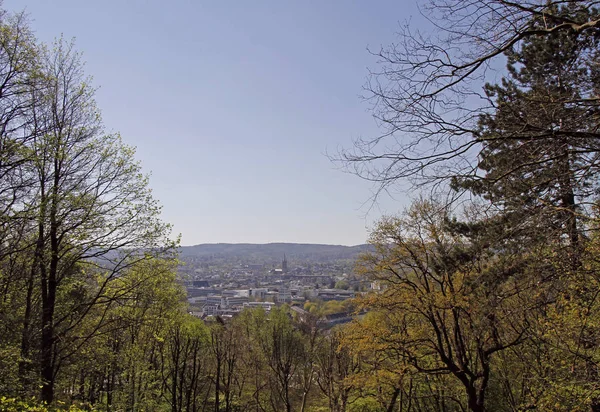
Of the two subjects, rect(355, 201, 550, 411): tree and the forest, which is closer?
the forest

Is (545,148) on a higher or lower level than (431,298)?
higher

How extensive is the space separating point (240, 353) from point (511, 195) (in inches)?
828

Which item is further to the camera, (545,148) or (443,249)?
(443,249)

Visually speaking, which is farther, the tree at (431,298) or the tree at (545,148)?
the tree at (431,298)

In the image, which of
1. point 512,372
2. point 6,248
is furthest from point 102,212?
point 512,372

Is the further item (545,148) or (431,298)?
(431,298)

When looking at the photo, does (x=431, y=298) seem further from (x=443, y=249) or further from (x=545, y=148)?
(x=545, y=148)

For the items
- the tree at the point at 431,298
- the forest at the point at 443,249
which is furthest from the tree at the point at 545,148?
the tree at the point at 431,298

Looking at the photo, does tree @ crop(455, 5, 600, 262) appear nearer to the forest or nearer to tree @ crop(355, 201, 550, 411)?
the forest

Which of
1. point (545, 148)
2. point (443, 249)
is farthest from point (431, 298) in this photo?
point (545, 148)

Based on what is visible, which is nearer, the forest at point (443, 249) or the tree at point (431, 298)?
the forest at point (443, 249)

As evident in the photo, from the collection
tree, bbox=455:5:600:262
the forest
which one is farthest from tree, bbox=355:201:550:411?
tree, bbox=455:5:600:262

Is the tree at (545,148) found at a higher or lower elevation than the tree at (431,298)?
higher

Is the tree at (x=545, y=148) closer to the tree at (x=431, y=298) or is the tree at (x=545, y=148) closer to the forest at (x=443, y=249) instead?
the forest at (x=443, y=249)
